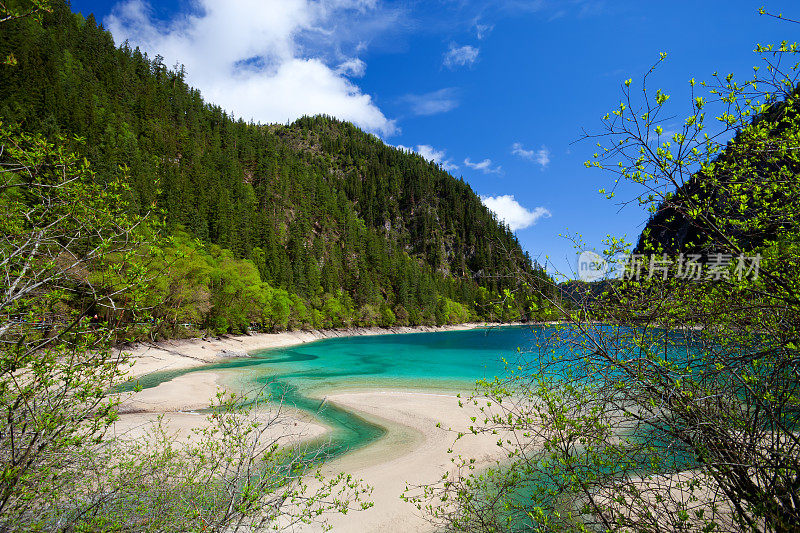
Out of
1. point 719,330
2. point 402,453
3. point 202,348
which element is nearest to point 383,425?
point 402,453

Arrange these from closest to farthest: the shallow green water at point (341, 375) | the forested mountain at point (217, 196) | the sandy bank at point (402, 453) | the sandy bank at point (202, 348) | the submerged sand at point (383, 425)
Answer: the sandy bank at point (402, 453), the submerged sand at point (383, 425), the shallow green water at point (341, 375), the sandy bank at point (202, 348), the forested mountain at point (217, 196)

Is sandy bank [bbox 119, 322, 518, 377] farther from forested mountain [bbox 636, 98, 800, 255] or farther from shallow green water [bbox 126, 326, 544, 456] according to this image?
forested mountain [bbox 636, 98, 800, 255]

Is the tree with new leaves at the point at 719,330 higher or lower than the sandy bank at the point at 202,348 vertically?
higher

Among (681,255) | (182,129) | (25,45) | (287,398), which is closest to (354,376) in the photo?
(287,398)

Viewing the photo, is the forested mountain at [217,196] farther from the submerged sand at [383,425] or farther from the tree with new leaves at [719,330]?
the submerged sand at [383,425]

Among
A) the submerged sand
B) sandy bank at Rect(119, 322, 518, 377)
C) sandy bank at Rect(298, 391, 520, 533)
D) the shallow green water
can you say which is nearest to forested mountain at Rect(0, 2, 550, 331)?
sandy bank at Rect(119, 322, 518, 377)

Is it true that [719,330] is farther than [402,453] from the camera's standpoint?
No

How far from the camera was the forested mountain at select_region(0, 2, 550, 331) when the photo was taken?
44344mm

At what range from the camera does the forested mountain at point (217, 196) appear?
4434 cm

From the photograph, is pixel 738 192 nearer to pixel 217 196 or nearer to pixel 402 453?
pixel 402 453

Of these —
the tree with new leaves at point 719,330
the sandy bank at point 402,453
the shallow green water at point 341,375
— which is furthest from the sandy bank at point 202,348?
the tree with new leaves at point 719,330

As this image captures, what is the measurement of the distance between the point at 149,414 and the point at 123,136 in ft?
213

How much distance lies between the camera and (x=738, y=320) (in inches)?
148

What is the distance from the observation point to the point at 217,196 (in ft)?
227
